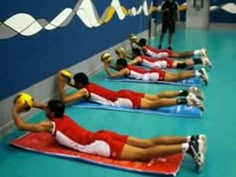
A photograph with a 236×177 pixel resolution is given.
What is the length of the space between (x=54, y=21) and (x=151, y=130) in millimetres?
2055

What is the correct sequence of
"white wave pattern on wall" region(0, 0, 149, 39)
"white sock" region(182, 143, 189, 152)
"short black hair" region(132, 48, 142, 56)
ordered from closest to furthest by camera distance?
1. "white sock" region(182, 143, 189, 152)
2. "white wave pattern on wall" region(0, 0, 149, 39)
3. "short black hair" region(132, 48, 142, 56)

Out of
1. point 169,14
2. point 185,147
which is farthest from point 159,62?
point 185,147

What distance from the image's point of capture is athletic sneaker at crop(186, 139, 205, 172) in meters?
3.21

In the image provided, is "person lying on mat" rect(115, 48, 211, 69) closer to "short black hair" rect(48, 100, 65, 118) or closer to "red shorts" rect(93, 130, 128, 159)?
"short black hair" rect(48, 100, 65, 118)

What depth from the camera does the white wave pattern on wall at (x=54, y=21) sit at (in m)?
4.13

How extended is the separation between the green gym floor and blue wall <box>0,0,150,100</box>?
1.70 ft

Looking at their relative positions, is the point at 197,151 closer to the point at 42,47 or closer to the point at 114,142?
the point at 114,142

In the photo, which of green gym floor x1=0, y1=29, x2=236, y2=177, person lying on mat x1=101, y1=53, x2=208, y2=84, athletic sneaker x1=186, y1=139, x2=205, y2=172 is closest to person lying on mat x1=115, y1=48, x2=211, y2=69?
green gym floor x1=0, y1=29, x2=236, y2=177

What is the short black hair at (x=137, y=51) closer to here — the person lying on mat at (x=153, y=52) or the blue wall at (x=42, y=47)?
the person lying on mat at (x=153, y=52)

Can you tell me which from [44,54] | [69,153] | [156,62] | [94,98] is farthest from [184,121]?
[156,62]

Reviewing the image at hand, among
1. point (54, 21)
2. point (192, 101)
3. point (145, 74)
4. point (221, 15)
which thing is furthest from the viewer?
point (221, 15)

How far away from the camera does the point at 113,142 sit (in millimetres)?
3387

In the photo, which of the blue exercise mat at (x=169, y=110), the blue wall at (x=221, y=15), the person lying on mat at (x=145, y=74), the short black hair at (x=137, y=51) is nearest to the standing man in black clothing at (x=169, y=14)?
the short black hair at (x=137, y=51)

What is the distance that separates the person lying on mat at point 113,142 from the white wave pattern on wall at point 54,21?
0.91 metres
